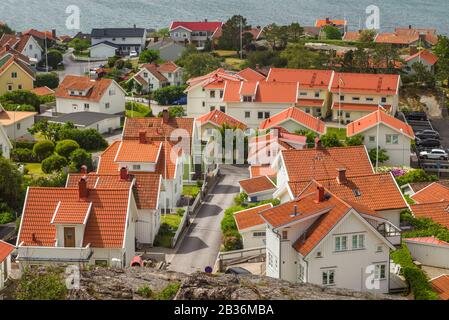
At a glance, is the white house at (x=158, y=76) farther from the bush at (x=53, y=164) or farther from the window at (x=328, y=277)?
the window at (x=328, y=277)

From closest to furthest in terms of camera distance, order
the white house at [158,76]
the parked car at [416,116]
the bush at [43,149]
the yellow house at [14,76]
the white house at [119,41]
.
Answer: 1. the bush at [43,149]
2. the parked car at [416,116]
3. the yellow house at [14,76]
4. the white house at [158,76]
5. the white house at [119,41]

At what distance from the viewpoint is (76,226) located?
2136 cm

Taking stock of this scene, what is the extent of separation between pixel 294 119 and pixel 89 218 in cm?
1658

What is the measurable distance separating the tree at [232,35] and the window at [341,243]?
43.3 m

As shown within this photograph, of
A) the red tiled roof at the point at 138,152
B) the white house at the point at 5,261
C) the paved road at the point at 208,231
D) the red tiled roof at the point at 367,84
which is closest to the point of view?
the white house at the point at 5,261

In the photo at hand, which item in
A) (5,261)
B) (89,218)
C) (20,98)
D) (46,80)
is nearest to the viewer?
(5,261)

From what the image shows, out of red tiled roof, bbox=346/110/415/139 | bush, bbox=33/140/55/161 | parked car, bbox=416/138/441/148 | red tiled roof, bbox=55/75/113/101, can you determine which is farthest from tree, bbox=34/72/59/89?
parked car, bbox=416/138/441/148

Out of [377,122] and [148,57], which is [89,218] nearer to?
[377,122]

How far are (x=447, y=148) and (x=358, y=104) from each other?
5.78 metres

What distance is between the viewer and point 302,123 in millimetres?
36781

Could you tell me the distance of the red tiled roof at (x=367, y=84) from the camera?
4256 cm

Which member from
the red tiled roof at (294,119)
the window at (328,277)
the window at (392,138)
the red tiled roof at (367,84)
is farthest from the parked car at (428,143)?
the window at (328,277)

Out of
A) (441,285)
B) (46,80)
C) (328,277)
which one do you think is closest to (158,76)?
(46,80)
